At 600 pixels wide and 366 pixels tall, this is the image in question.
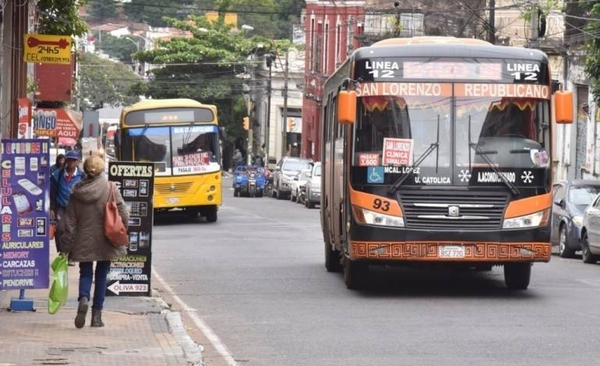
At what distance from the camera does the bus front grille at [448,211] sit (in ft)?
52.1

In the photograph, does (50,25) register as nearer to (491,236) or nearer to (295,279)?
(295,279)

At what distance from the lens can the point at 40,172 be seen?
538 inches

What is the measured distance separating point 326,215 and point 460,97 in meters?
4.73

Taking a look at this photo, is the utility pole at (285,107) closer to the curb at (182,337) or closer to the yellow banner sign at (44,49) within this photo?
the yellow banner sign at (44,49)

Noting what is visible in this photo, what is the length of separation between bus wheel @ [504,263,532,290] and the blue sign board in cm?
632

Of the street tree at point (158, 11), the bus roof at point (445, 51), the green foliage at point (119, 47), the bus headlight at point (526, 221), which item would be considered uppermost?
the street tree at point (158, 11)

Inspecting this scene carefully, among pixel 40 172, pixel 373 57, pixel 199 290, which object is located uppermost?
pixel 373 57

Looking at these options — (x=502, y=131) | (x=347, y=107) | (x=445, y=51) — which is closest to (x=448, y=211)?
(x=502, y=131)

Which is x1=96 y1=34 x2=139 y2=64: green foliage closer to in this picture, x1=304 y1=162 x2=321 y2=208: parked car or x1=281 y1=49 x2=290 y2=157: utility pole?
x1=281 y1=49 x2=290 y2=157: utility pole

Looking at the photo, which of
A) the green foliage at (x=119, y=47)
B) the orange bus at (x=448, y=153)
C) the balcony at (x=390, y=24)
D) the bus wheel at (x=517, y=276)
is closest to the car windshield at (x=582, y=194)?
the bus wheel at (x=517, y=276)

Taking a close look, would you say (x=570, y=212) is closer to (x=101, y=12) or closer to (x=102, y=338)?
(x=102, y=338)

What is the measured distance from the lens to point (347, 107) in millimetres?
15641

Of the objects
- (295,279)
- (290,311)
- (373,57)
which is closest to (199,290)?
(295,279)

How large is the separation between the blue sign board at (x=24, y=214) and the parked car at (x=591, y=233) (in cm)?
1277
